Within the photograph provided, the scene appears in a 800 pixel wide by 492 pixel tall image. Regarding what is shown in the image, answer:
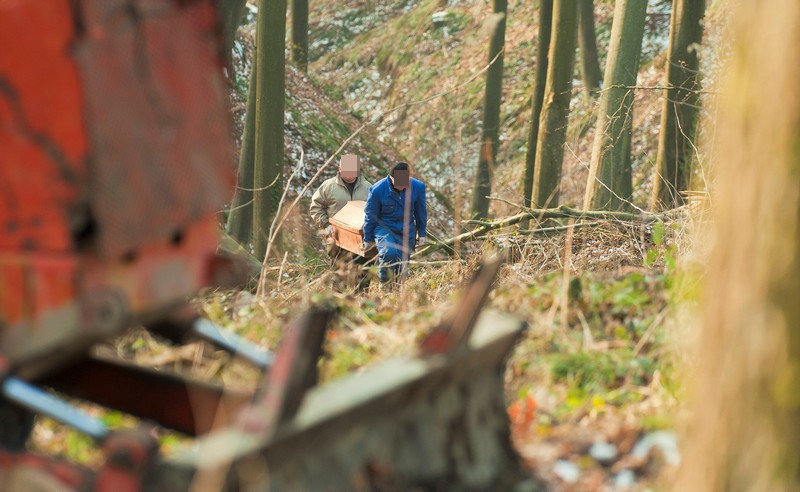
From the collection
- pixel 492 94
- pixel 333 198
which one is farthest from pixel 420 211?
pixel 492 94

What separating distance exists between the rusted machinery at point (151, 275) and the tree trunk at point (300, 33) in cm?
2066

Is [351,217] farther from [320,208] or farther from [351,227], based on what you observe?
[320,208]

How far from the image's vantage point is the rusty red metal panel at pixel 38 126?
3.13 m

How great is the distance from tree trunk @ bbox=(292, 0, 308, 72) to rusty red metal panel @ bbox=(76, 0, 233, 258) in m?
20.7

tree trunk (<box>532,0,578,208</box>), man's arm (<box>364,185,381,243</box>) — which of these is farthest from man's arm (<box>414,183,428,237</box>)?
tree trunk (<box>532,0,578,208</box>)

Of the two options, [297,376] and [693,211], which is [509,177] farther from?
[297,376]

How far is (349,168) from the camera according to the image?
11328 millimetres

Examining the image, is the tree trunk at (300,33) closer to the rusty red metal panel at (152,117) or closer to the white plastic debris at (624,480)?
the rusty red metal panel at (152,117)

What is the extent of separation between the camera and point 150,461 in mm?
3078

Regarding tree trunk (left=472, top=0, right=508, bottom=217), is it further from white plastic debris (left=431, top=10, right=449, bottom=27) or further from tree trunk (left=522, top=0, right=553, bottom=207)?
white plastic debris (left=431, top=10, right=449, bottom=27)

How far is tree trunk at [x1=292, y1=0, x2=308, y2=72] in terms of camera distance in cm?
2367

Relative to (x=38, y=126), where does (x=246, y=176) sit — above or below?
below

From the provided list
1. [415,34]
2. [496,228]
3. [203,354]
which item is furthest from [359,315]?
[415,34]

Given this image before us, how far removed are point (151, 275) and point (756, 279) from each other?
2147 mm
